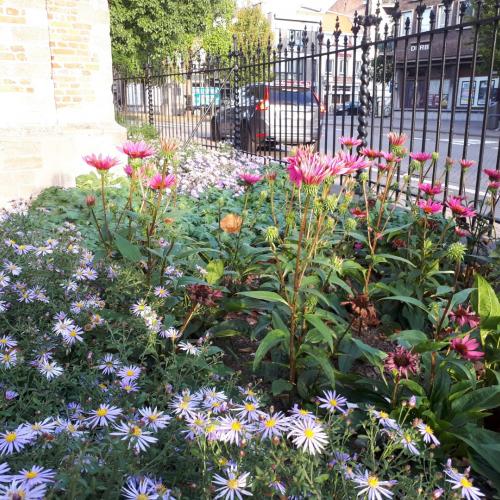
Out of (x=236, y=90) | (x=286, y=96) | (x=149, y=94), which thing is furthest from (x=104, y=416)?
(x=149, y=94)

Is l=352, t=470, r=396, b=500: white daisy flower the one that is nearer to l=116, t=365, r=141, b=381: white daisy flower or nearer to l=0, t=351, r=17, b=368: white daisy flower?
l=116, t=365, r=141, b=381: white daisy flower

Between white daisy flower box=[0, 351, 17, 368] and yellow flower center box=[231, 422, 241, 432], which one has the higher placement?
→ yellow flower center box=[231, 422, 241, 432]

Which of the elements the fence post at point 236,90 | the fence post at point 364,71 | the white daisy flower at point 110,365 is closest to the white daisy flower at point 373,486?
the white daisy flower at point 110,365

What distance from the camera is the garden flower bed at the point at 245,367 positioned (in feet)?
3.82

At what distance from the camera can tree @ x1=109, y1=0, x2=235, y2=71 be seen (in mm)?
17516

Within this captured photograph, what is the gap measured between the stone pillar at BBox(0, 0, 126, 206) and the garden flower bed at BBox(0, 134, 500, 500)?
10.3 ft

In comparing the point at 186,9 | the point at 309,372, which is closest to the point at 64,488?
the point at 309,372

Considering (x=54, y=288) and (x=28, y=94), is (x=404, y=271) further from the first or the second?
(x=28, y=94)

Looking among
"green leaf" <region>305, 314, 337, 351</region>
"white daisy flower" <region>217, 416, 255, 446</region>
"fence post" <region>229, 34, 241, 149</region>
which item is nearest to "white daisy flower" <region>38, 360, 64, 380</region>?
"white daisy flower" <region>217, 416, 255, 446</region>

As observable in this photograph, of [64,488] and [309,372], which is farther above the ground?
[64,488]

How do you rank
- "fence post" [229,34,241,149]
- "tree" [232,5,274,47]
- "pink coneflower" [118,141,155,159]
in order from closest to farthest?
"pink coneflower" [118,141,155,159] → "fence post" [229,34,241,149] → "tree" [232,5,274,47]

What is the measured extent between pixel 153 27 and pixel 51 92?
13389mm

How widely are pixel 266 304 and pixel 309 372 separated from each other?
0.39 meters

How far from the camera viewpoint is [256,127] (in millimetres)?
9117
